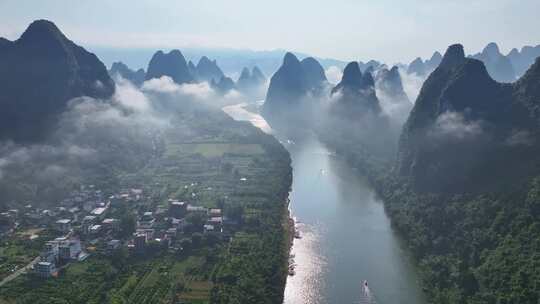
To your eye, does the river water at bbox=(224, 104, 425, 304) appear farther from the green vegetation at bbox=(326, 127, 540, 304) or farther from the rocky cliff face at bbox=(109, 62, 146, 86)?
the rocky cliff face at bbox=(109, 62, 146, 86)

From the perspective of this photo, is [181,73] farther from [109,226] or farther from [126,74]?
[109,226]

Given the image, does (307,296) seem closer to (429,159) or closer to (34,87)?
(429,159)

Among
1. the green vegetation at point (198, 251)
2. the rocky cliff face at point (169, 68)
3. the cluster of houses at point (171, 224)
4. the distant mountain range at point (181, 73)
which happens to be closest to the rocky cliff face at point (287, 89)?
the distant mountain range at point (181, 73)

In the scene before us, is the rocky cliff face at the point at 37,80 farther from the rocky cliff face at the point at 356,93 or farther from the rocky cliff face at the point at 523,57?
the rocky cliff face at the point at 523,57

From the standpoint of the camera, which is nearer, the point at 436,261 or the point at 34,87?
the point at 436,261

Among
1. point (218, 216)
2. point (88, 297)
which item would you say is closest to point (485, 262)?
point (218, 216)

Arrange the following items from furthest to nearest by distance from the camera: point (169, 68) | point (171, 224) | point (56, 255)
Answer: point (169, 68) < point (171, 224) < point (56, 255)

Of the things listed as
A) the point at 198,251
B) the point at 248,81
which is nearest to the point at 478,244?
the point at 198,251
